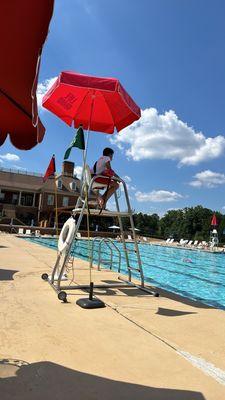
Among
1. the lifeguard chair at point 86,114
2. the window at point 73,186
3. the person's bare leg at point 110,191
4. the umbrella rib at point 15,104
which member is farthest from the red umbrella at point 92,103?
the window at point 73,186

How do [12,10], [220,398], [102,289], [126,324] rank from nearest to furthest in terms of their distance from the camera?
[12,10], [220,398], [126,324], [102,289]

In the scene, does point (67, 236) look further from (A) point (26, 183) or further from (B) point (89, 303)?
(A) point (26, 183)

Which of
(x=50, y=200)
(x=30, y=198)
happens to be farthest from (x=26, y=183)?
(x=50, y=200)

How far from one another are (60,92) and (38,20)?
14.3ft

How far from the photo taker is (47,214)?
178 feet

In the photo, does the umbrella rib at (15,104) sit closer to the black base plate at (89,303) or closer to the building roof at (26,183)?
the black base plate at (89,303)

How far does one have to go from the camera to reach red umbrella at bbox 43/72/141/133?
5984 millimetres

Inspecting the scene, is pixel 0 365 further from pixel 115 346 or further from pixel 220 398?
pixel 220 398

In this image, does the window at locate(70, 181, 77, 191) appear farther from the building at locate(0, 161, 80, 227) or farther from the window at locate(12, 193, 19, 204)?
the window at locate(12, 193, 19, 204)

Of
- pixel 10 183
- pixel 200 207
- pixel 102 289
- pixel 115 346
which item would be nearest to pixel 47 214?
pixel 10 183

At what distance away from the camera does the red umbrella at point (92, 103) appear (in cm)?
598

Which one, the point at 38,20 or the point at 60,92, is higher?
the point at 60,92

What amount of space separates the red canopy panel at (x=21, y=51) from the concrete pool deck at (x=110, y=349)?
199 cm

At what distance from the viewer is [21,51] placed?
2471 mm
